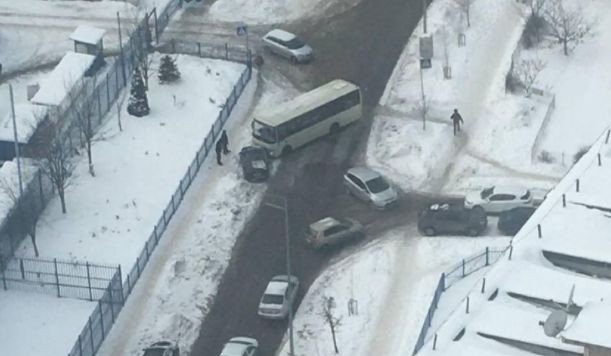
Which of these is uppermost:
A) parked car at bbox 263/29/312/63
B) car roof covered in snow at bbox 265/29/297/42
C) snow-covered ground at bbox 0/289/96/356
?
car roof covered in snow at bbox 265/29/297/42

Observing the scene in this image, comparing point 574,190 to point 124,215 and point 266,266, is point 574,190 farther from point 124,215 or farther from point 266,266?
point 124,215

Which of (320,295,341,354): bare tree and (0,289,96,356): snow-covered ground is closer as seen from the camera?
(320,295,341,354): bare tree

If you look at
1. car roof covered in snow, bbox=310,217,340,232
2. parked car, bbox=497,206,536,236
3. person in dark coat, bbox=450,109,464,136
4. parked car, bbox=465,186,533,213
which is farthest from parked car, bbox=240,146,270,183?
parked car, bbox=497,206,536,236

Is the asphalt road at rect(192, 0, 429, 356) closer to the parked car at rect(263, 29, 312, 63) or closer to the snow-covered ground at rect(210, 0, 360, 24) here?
the parked car at rect(263, 29, 312, 63)

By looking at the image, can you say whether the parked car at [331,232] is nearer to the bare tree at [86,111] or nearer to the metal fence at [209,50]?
the bare tree at [86,111]

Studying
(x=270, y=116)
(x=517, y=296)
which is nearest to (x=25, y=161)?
(x=270, y=116)

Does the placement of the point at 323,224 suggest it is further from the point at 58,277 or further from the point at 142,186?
the point at 58,277

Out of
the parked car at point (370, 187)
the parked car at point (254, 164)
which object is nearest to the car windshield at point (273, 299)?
the parked car at point (370, 187)
